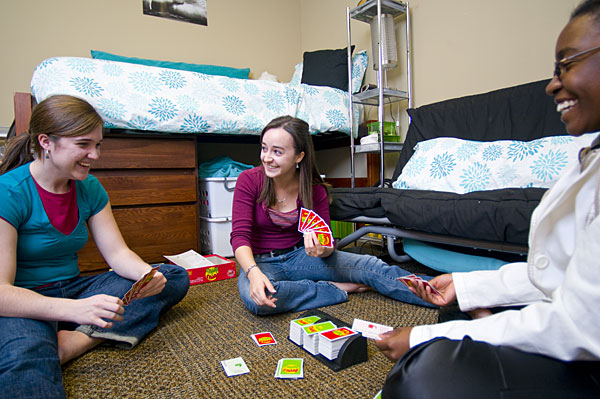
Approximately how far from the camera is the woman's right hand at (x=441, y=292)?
90 cm

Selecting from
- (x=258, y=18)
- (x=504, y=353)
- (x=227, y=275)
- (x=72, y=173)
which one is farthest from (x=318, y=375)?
(x=258, y=18)

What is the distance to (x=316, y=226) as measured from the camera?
1.44 meters

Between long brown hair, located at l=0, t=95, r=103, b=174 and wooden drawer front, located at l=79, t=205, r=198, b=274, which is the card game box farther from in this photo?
long brown hair, located at l=0, t=95, r=103, b=174

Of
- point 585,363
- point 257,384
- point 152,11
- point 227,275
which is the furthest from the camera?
point 152,11

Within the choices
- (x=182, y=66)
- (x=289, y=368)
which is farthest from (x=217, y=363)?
(x=182, y=66)

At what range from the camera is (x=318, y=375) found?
947 mm

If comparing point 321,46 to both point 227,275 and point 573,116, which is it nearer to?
point 227,275

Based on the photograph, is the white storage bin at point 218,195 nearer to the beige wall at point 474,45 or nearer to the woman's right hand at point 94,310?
the beige wall at point 474,45

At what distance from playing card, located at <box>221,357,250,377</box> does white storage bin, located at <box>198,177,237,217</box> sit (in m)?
1.48

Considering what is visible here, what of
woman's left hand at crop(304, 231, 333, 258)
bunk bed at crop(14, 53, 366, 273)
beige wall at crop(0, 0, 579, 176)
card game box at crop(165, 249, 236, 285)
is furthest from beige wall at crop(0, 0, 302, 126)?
woman's left hand at crop(304, 231, 333, 258)

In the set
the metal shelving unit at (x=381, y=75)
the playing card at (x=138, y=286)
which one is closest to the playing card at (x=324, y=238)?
the playing card at (x=138, y=286)

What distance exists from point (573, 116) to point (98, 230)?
132cm

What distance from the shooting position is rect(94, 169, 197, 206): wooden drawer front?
81.7 inches

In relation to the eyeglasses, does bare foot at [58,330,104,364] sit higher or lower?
lower
